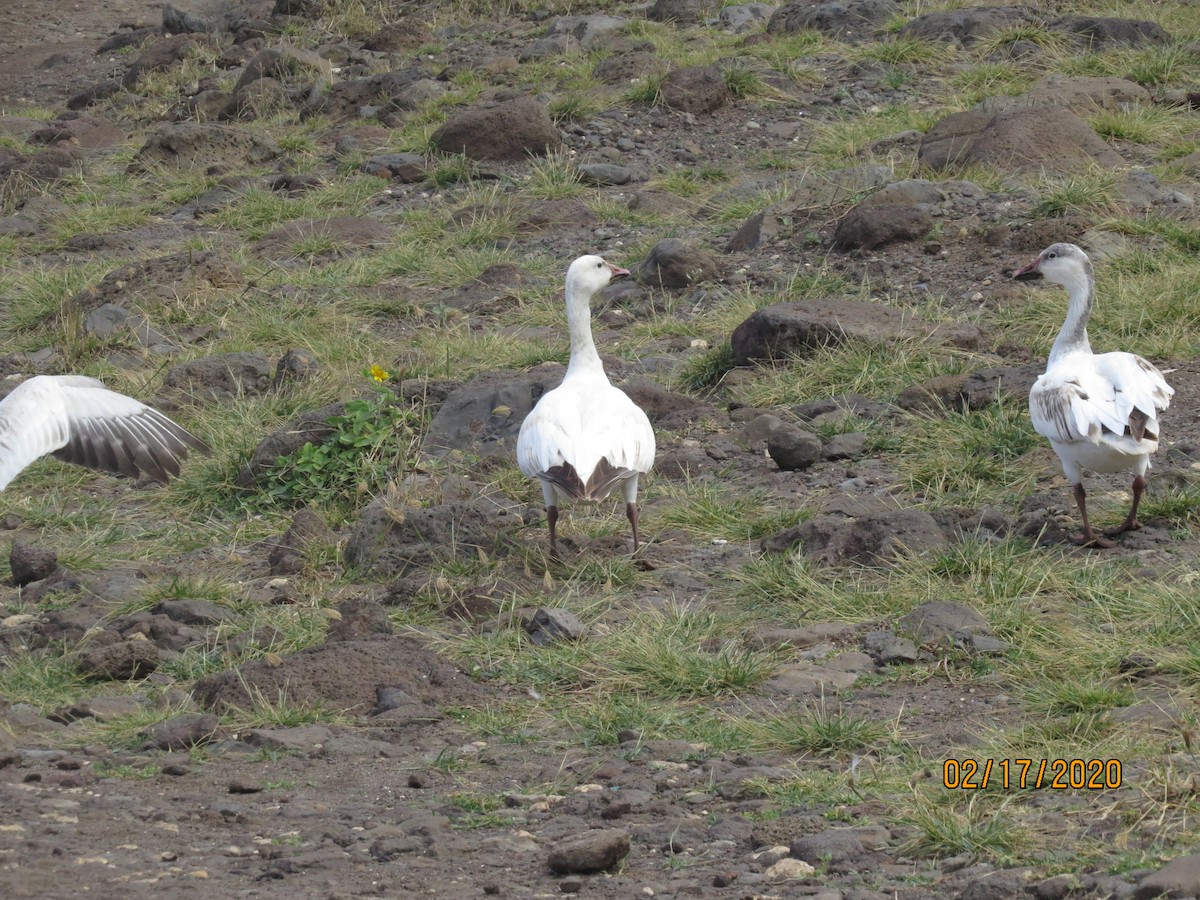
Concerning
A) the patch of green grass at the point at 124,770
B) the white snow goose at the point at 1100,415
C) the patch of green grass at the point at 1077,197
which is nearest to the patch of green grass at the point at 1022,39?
the patch of green grass at the point at 1077,197

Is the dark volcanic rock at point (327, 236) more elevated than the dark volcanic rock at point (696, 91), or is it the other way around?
the dark volcanic rock at point (696, 91)

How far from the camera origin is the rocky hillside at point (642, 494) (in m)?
4.01

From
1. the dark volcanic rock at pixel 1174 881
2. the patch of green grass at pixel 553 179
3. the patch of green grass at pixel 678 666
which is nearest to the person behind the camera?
the dark volcanic rock at pixel 1174 881

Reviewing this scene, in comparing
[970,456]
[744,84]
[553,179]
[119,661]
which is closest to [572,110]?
[553,179]

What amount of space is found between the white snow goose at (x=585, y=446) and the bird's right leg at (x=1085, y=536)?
179 centimetres

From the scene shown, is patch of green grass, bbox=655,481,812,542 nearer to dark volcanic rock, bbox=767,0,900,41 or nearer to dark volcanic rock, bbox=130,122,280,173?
dark volcanic rock, bbox=130,122,280,173

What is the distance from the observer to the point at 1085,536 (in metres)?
6.12

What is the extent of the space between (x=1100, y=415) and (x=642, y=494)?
2.28 metres

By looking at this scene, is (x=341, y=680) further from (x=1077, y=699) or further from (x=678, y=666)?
(x=1077, y=699)

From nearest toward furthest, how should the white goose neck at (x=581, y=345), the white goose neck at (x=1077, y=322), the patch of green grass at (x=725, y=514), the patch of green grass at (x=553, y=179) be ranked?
the white goose neck at (x=1077, y=322), the patch of green grass at (x=725, y=514), the white goose neck at (x=581, y=345), the patch of green grass at (x=553, y=179)

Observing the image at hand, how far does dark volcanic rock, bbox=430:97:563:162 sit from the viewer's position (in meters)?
12.7

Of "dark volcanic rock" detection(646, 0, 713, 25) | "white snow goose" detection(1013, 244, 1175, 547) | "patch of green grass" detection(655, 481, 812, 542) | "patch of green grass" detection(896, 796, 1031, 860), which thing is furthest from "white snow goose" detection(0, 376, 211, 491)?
"dark volcanic rock" detection(646, 0, 713, 25)

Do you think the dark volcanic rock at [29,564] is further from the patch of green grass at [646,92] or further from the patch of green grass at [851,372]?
the patch of green grass at [646,92]

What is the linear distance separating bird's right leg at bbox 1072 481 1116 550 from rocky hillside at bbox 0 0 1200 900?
→ 6 centimetres
